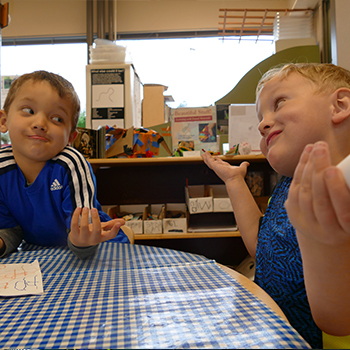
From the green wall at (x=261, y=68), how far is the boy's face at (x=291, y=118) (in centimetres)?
146

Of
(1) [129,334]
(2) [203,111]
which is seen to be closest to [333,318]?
(1) [129,334]

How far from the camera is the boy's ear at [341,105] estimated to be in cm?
52

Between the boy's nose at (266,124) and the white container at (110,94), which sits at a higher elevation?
the white container at (110,94)

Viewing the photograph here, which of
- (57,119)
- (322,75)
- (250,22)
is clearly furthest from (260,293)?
(250,22)

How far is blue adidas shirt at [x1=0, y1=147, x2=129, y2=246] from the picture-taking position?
2.83ft

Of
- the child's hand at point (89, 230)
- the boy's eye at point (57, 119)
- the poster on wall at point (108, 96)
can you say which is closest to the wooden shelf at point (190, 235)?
the boy's eye at point (57, 119)

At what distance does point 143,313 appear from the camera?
15.6 inches

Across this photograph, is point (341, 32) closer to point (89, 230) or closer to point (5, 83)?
point (89, 230)

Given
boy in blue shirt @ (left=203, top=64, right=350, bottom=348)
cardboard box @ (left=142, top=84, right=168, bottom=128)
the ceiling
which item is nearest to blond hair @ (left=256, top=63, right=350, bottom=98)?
boy in blue shirt @ (left=203, top=64, right=350, bottom=348)

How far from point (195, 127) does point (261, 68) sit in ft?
2.22

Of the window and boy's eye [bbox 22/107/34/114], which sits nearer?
boy's eye [bbox 22/107/34/114]

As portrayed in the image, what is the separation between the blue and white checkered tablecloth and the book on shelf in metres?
1.15

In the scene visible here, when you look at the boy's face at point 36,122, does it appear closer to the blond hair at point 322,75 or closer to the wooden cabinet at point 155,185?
the blond hair at point 322,75

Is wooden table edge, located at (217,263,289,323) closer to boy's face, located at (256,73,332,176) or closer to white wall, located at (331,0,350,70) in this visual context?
boy's face, located at (256,73,332,176)
